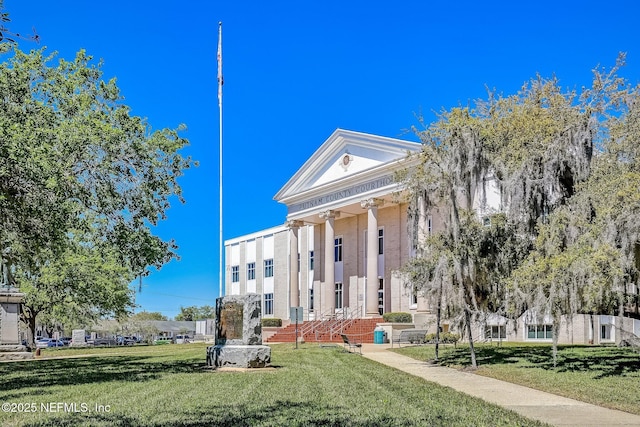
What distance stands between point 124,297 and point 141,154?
963 inches

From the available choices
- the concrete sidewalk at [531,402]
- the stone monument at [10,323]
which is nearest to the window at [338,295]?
the stone monument at [10,323]

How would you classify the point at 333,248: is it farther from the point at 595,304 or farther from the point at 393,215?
the point at 595,304

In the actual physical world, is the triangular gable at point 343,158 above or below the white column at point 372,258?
above

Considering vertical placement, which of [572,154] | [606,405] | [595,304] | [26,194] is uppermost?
[572,154]

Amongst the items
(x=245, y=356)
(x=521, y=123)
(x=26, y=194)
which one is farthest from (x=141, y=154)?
(x=521, y=123)

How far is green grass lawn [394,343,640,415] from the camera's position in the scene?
13.5 meters

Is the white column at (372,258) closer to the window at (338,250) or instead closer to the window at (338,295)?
the window at (338,295)

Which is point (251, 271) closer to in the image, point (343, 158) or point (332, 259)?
point (332, 259)

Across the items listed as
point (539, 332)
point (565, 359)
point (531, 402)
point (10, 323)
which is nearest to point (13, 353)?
point (10, 323)

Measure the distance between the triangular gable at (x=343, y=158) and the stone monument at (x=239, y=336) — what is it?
2173cm

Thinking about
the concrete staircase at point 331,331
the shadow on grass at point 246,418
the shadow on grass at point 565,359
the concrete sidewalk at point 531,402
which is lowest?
the concrete staircase at point 331,331

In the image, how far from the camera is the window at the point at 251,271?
61.8 meters

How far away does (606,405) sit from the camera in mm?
12094

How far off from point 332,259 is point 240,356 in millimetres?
27710
